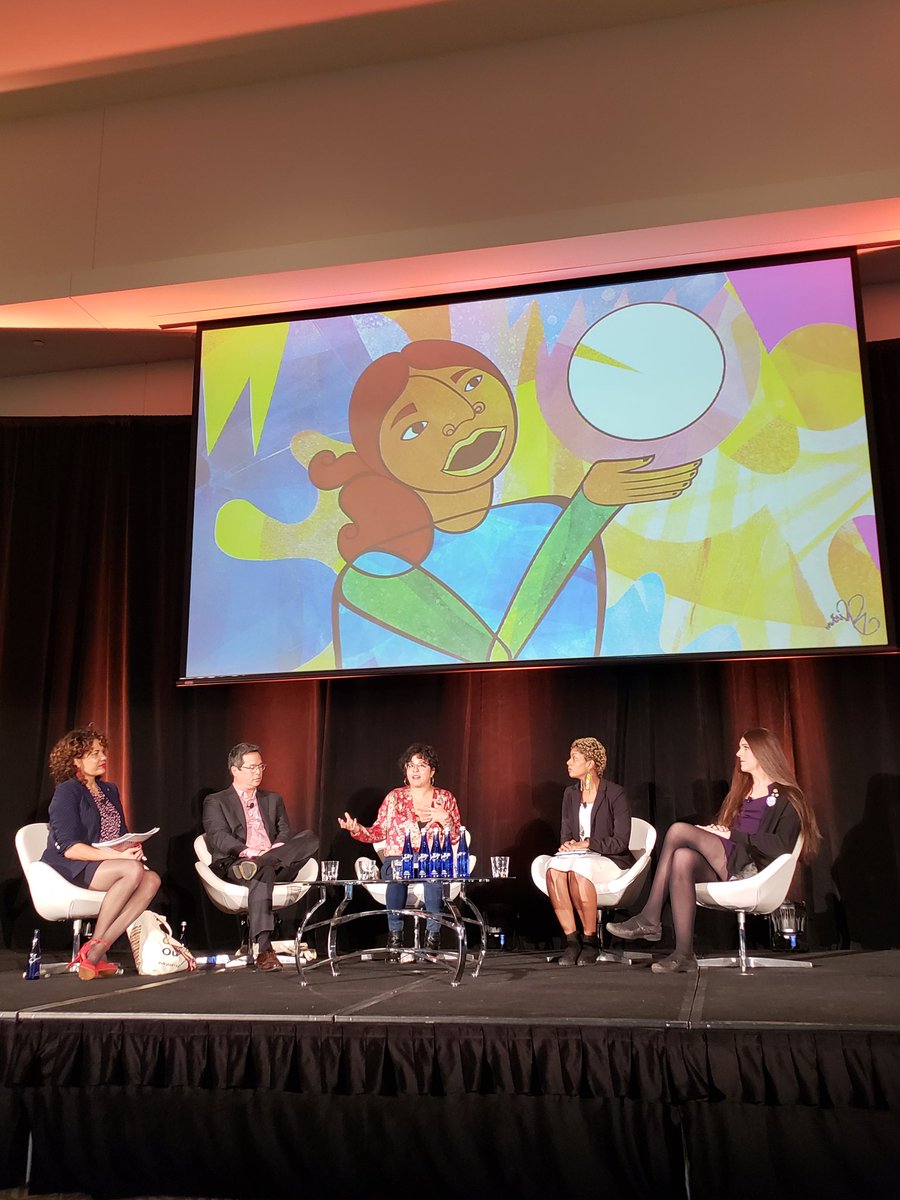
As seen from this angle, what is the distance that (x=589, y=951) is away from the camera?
4598 mm

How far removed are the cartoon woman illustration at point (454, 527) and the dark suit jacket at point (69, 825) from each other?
135cm

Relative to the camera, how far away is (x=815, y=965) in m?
4.30

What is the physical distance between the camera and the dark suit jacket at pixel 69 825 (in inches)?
181

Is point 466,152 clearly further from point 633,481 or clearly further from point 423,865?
point 423,865

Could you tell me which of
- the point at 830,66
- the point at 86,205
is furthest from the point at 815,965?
the point at 86,205

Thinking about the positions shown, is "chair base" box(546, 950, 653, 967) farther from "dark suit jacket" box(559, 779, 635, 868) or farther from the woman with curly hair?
"dark suit jacket" box(559, 779, 635, 868)

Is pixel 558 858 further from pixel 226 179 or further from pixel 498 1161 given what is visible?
pixel 226 179

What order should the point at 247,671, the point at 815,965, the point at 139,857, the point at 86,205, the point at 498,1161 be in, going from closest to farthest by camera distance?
the point at 498,1161
the point at 815,965
the point at 139,857
the point at 247,671
the point at 86,205

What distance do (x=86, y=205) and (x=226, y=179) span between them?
780 millimetres

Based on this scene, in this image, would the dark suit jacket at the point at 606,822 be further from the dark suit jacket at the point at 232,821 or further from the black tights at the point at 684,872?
the dark suit jacket at the point at 232,821

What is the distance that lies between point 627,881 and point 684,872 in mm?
443

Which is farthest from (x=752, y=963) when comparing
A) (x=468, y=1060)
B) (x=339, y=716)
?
(x=339, y=716)

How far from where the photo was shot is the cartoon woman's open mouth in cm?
526
